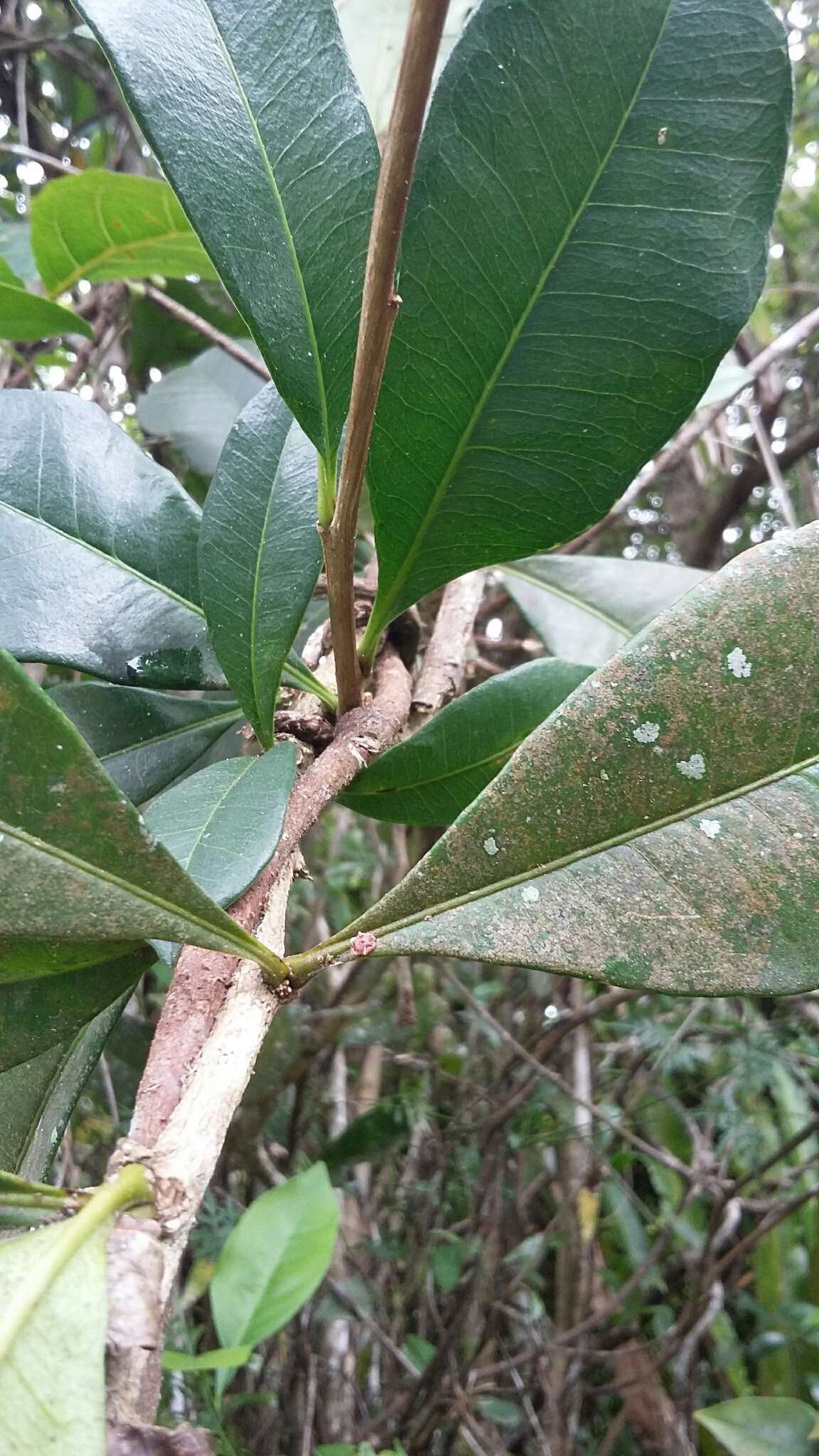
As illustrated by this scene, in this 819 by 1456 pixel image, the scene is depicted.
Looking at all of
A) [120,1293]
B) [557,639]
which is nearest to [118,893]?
[120,1293]

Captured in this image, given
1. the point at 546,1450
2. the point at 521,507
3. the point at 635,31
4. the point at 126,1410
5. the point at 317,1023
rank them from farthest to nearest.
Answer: the point at 317,1023
the point at 546,1450
the point at 521,507
the point at 635,31
the point at 126,1410

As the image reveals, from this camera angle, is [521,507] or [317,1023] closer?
Answer: [521,507]

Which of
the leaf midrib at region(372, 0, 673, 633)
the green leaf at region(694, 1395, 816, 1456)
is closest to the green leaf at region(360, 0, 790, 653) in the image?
the leaf midrib at region(372, 0, 673, 633)

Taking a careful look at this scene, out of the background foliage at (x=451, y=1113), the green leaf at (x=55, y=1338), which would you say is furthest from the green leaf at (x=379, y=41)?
the green leaf at (x=55, y=1338)

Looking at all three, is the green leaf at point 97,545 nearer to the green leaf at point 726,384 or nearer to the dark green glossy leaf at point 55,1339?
the dark green glossy leaf at point 55,1339

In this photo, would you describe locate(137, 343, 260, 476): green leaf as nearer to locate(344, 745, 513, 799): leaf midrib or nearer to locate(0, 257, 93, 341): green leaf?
locate(0, 257, 93, 341): green leaf

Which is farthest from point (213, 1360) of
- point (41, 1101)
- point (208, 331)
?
point (208, 331)

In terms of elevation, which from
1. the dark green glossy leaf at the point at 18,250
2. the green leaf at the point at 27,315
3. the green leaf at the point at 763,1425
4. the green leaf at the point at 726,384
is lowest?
the green leaf at the point at 763,1425

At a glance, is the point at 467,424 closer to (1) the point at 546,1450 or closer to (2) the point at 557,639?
(2) the point at 557,639
